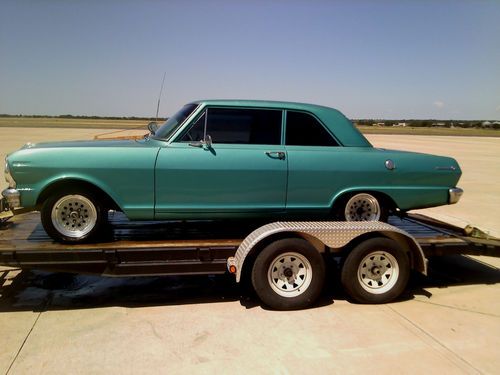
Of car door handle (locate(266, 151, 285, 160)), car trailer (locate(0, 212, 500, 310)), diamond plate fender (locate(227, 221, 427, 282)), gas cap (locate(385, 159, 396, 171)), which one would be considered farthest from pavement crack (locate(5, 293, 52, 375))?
gas cap (locate(385, 159, 396, 171))

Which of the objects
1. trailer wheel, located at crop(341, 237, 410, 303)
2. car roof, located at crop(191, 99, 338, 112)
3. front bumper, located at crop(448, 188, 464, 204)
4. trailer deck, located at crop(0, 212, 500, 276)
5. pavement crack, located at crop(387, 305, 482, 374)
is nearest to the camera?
pavement crack, located at crop(387, 305, 482, 374)

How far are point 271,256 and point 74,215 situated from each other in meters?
2.00

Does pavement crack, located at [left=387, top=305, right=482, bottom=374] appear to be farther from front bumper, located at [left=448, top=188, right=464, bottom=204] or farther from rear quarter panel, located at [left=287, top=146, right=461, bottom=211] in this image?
front bumper, located at [left=448, top=188, right=464, bottom=204]

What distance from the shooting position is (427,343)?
Answer: 3.54 meters

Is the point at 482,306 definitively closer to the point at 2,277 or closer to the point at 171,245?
the point at 171,245

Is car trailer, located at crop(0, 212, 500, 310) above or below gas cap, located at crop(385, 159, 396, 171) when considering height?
below

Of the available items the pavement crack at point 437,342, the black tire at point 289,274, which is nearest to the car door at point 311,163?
the black tire at point 289,274

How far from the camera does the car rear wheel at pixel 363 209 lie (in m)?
4.70

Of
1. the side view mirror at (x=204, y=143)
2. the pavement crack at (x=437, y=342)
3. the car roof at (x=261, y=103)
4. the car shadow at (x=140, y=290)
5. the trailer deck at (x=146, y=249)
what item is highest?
the car roof at (x=261, y=103)

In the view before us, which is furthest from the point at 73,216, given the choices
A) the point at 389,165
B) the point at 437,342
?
the point at 437,342

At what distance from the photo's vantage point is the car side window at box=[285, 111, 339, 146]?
182 inches

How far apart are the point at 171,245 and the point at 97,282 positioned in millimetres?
1378

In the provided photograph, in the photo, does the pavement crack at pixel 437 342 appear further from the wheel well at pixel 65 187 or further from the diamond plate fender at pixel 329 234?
the wheel well at pixel 65 187

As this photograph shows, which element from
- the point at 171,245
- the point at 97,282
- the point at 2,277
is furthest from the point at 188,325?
the point at 2,277
